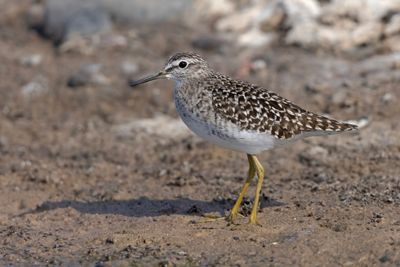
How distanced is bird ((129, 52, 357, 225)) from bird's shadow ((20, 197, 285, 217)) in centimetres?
55

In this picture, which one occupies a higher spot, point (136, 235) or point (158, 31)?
point (158, 31)

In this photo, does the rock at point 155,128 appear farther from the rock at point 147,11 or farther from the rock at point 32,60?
the rock at point 147,11

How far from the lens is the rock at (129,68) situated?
14.2m

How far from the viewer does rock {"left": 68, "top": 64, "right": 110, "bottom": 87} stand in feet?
45.3

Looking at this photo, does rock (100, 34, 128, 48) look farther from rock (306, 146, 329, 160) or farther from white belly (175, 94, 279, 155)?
white belly (175, 94, 279, 155)

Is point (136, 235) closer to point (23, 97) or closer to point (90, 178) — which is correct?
point (90, 178)

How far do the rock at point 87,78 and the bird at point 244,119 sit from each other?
4884mm

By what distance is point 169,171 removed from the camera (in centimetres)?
1102

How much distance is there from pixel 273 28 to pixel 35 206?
253 inches

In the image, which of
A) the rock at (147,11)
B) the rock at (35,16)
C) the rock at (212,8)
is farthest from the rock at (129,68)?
the rock at (35,16)

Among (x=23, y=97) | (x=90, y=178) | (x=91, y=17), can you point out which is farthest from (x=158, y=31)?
(x=90, y=178)

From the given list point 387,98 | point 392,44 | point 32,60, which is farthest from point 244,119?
point 32,60

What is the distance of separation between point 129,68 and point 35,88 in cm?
164

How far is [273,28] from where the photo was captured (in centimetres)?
1484
